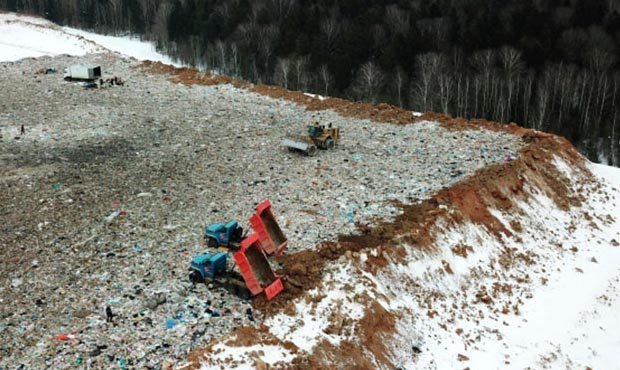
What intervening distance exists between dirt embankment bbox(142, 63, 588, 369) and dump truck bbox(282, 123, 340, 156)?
3.41 meters

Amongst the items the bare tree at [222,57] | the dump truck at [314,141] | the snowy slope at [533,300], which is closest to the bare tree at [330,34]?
the bare tree at [222,57]

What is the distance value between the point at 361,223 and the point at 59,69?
64.8ft

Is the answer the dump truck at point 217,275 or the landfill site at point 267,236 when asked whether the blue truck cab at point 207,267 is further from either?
the landfill site at point 267,236

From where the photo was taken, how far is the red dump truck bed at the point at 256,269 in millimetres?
8562

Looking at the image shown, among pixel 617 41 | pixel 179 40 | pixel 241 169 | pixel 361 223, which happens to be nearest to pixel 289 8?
pixel 179 40

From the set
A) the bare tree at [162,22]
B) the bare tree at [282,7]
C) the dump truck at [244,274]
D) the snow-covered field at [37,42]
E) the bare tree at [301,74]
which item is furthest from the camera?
the bare tree at [162,22]

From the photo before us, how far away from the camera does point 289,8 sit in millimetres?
50562

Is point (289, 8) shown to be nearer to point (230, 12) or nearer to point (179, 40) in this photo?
point (230, 12)

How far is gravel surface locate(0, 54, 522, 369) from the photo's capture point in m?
8.04

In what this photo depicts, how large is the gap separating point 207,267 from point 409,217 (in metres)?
4.83

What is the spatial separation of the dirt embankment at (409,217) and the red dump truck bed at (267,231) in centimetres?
30

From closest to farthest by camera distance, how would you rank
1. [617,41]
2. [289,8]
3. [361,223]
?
[361,223] → [617,41] → [289,8]

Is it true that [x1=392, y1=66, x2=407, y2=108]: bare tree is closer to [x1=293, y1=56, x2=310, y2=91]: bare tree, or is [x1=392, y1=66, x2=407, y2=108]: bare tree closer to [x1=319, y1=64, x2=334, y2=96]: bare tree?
[x1=319, y1=64, x2=334, y2=96]: bare tree

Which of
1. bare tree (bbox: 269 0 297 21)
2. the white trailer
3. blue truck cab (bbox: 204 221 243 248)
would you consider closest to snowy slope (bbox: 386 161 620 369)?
blue truck cab (bbox: 204 221 243 248)
